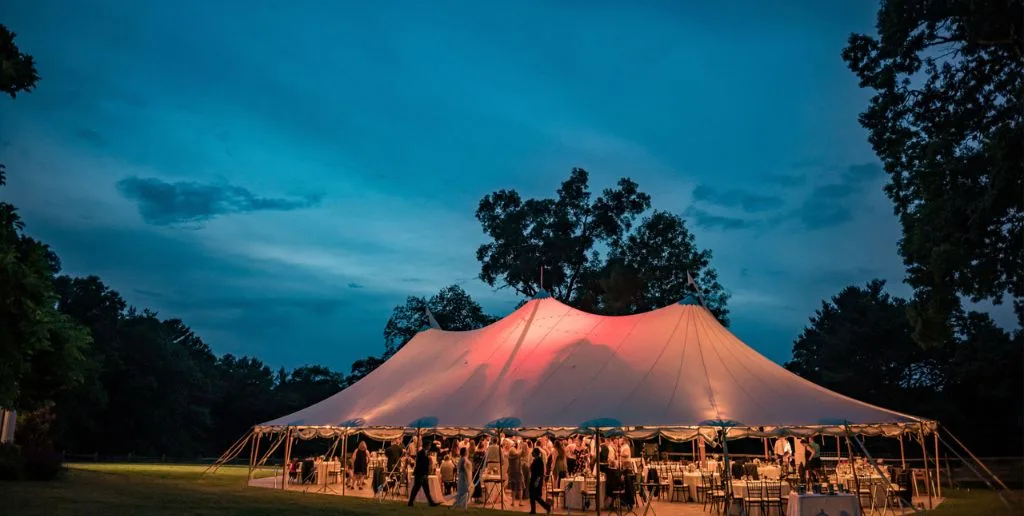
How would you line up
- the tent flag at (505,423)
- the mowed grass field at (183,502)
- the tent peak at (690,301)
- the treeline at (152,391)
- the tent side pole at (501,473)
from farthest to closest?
the treeline at (152,391) → the tent peak at (690,301) → the tent side pole at (501,473) → the tent flag at (505,423) → the mowed grass field at (183,502)

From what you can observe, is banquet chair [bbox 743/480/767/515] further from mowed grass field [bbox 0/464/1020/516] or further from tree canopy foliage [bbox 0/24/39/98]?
tree canopy foliage [bbox 0/24/39/98]

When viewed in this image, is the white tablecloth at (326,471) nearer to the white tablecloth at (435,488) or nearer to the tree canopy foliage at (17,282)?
the white tablecloth at (435,488)

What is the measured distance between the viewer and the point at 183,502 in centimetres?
1356

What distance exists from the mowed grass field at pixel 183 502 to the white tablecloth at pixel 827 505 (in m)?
2.45

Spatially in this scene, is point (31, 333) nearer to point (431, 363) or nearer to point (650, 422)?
point (650, 422)

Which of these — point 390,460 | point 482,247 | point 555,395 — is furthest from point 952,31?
point 482,247

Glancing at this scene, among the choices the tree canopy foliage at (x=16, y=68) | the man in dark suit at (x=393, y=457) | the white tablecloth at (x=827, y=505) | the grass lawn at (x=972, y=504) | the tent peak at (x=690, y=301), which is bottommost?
the grass lawn at (x=972, y=504)

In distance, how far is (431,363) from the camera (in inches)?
741

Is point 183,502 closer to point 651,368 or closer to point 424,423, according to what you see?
point 424,423

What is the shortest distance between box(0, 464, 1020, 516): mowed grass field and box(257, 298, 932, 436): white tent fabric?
1.64 m

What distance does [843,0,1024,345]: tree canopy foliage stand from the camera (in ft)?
34.9

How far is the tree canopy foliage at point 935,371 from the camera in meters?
25.9

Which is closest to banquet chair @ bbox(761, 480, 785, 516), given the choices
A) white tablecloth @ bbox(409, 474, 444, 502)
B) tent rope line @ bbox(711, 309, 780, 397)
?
tent rope line @ bbox(711, 309, 780, 397)

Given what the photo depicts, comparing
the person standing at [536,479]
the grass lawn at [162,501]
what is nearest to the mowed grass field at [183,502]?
the grass lawn at [162,501]
